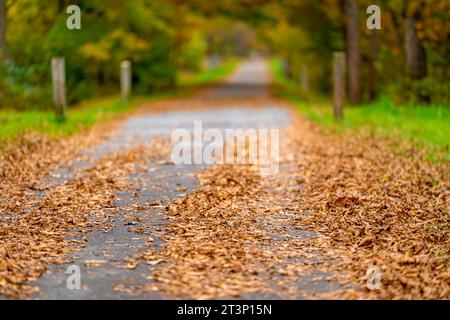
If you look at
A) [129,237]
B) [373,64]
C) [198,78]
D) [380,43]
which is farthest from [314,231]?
[198,78]

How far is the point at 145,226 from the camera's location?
764 centimetres

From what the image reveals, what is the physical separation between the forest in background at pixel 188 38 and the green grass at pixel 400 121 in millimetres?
1312

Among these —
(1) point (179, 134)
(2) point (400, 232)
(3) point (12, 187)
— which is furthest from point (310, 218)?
(1) point (179, 134)

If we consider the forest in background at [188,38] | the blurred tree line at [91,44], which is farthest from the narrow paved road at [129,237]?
the forest in background at [188,38]

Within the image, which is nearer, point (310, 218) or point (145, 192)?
point (310, 218)

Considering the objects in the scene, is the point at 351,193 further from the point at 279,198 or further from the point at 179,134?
the point at 179,134

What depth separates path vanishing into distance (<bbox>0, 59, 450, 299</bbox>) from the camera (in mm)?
5746

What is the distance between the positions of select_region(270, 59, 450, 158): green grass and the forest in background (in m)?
1.31

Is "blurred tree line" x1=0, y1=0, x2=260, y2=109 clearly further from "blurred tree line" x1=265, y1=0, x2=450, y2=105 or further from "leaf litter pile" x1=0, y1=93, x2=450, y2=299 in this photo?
"leaf litter pile" x1=0, y1=93, x2=450, y2=299

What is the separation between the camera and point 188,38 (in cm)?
3744

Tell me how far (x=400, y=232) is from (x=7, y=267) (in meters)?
3.86

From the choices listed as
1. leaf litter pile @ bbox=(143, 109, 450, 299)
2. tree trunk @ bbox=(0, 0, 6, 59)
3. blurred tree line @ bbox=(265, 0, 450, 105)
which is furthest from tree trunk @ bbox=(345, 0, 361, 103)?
leaf litter pile @ bbox=(143, 109, 450, 299)
